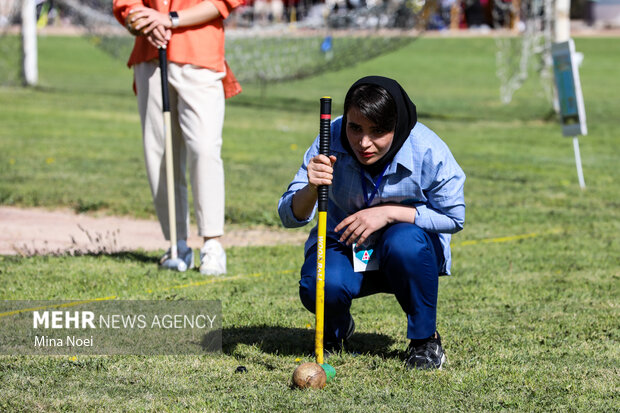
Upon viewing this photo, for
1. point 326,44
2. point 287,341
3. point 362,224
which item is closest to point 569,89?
point 287,341

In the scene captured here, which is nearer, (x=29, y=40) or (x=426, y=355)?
(x=426, y=355)

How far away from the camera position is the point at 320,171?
362cm

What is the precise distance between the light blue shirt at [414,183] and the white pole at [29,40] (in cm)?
1767

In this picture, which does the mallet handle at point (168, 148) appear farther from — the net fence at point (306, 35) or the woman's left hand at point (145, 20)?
the net fence at point (306, 35)

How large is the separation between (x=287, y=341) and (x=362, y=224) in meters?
0.86

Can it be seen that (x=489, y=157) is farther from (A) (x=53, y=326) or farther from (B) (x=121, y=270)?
(A) (x=53, y=326)

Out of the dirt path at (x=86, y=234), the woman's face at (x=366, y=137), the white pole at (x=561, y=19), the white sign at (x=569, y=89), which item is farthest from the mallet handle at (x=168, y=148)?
the white pole at (x=561, y=19)

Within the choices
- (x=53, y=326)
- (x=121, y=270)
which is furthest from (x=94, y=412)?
(x=121, y=270)

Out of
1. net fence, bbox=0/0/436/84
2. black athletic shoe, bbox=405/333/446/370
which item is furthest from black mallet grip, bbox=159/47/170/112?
net fence, bbox=0/0/436/84


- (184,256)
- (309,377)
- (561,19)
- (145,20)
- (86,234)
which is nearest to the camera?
(309,377)

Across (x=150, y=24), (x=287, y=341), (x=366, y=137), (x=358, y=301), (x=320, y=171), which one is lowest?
(x=358, y=301)

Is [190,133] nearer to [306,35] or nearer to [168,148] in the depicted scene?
[168,148]

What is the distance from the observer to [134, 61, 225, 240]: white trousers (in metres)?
5.69

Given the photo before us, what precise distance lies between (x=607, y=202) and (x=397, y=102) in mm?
5666
